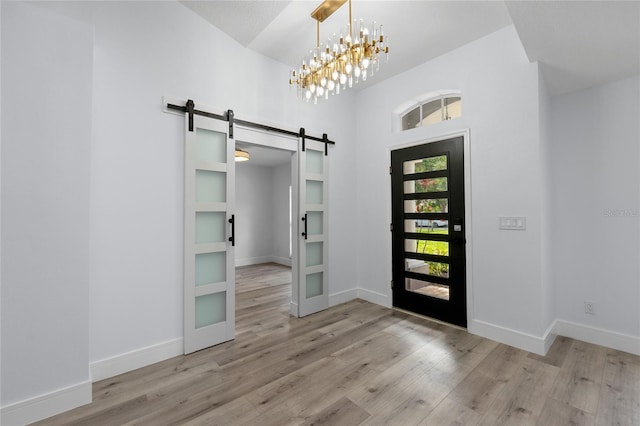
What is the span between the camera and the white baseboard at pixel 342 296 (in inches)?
159

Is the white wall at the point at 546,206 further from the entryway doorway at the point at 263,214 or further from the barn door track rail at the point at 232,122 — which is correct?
the entryway doorway at the point at 263,214

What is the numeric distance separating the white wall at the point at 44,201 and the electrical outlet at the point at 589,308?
4579 mm

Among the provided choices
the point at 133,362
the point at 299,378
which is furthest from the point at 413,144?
the point at 133,362

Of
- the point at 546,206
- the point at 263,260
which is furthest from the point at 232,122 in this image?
the point at 263,260

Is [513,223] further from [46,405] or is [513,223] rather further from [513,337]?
[46,405]

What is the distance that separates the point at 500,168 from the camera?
293cm

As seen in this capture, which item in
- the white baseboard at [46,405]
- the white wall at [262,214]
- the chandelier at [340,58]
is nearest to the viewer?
the white baseboard at [46,405]

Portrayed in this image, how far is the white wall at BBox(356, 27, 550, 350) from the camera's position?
2.72m

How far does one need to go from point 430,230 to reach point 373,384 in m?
2.00

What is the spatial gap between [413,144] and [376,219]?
116 cm

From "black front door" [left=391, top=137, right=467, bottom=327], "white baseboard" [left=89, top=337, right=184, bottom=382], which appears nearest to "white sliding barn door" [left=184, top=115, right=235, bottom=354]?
"white baseboard" [left=89, top=337, right=184, bottom=382]

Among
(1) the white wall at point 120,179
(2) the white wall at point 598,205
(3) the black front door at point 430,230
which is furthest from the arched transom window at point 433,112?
(1) the white wall at point 120,179

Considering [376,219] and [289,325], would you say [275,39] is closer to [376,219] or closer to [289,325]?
[376,219]

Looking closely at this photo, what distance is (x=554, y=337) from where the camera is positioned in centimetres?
297
